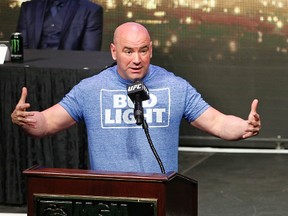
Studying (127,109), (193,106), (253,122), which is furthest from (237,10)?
(253,122)

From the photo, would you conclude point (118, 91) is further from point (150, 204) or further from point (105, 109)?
point (150, 204)

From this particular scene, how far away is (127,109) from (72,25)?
3169mm

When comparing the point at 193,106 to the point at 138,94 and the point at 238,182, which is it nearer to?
the point at 138,94

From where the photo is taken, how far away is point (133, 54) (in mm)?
4566

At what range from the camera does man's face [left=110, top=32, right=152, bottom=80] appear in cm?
456

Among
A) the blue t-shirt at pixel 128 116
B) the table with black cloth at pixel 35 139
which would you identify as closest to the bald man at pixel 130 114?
the blue t-shirt at pixel 128 116

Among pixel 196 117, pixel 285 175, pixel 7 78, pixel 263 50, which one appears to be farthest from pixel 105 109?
pixel 263 50

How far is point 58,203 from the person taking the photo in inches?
144

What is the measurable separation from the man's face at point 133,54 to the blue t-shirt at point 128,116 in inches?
2.4

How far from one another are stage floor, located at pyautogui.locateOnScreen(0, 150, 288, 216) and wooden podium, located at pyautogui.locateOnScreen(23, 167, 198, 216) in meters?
3.18

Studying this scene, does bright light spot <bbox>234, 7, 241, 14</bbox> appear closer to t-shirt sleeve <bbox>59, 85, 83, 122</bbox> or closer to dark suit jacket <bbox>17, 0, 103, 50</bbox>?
dark suit jacket <bbox>17, 0, 103, 50</bbox>

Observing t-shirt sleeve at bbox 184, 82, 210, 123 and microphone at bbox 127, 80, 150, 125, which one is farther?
t-shirt sleeve at bbox 184, 82, 210, 123

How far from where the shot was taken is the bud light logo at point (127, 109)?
458 cm

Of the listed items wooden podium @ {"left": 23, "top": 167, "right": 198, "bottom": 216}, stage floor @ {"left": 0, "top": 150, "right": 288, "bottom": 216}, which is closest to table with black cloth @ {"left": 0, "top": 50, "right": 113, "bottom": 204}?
stage floor @ {"left": 0, "top": 150, "right": 288, "bottom": 216}
